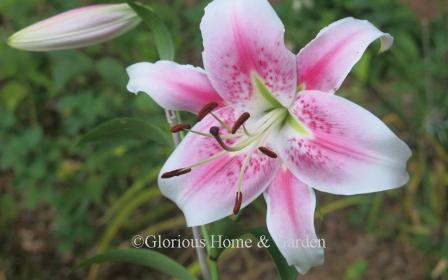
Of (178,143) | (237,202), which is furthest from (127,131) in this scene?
(237,202)

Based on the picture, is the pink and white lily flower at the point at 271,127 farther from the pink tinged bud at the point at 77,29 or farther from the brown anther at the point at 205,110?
the pink tinged bud at the point at 77,29

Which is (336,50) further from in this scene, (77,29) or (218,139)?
(77,29)

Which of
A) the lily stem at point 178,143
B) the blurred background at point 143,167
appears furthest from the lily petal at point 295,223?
the blurred background at point 143,167

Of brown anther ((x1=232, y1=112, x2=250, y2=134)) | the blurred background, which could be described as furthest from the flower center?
the blurred background

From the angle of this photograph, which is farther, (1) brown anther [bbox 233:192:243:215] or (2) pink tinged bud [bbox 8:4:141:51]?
(2) pink tinged bud [bbox 8:4:141:51]

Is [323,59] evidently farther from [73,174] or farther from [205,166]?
[73,174]

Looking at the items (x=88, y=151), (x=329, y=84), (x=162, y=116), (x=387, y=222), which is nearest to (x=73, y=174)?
(x=88, y=151)

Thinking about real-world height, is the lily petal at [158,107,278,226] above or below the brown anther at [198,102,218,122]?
below

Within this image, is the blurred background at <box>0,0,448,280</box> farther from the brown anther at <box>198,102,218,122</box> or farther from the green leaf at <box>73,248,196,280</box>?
the brown anther at <box>198,102,218,122</box>
